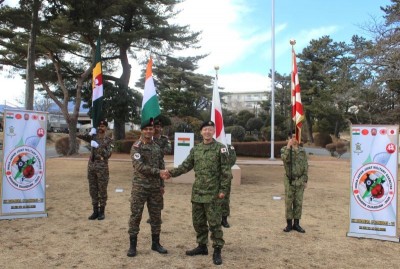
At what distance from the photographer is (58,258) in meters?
4.70

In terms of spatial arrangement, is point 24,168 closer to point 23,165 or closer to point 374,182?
point 23,165

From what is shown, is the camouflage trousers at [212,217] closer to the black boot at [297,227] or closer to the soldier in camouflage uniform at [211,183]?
the soldier in camouflage uniform at [211,183]

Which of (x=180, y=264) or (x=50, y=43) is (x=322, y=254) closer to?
(x=180, y=264)

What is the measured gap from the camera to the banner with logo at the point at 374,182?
574cm

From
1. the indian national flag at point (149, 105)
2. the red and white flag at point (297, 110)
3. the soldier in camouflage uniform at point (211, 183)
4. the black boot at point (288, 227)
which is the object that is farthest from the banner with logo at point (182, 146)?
the soldier in camouflage uniform at point (211, 183)

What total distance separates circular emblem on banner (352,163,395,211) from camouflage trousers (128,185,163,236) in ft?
10.3

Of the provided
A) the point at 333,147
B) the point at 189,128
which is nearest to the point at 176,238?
the point at 189,128

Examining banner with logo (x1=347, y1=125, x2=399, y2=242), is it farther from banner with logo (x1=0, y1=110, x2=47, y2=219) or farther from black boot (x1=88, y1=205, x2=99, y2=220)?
banner with logo (x1=0, y1=110, x2=47, y2=219)

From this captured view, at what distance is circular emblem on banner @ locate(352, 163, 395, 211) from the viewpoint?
5770 mm

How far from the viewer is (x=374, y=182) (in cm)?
586

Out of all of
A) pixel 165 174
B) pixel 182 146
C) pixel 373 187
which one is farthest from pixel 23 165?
pixel 373 187

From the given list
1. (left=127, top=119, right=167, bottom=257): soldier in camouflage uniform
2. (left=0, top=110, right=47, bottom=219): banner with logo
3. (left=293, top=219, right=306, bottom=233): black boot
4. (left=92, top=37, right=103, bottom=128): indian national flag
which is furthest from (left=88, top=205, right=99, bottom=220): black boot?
(left=293, top=219, right=306, bottom=233): black boot

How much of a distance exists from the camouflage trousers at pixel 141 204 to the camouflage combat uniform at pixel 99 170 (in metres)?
1.89

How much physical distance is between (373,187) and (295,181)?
1173 mm
